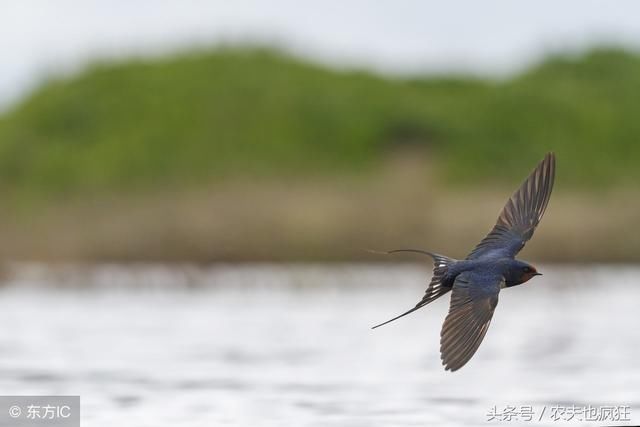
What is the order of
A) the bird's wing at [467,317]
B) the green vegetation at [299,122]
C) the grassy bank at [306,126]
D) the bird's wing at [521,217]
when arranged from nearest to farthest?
the bird's wing at [467,317] → the bird's wing at [521,217] → the grassy bank at [306,126] → the green vegetation at [299,122]

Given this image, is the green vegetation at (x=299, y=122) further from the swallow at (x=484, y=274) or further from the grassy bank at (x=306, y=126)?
the swallow at (x=484, y=274)

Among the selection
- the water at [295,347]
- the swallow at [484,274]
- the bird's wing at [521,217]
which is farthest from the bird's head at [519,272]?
the water at [295,347]

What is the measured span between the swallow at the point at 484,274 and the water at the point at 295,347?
0.57m

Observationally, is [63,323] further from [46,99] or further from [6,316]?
[46,99]

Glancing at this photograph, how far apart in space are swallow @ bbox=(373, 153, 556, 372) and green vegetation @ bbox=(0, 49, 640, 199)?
29.3 meters

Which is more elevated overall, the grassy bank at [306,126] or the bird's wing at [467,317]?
the grassy bank at [306,126]

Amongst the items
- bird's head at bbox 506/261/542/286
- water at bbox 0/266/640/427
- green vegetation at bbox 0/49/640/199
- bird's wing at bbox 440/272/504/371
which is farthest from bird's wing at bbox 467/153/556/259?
green vegetation at bbox 0/49/640/199

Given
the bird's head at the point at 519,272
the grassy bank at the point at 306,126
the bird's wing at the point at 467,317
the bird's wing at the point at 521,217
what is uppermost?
the grassy bank at the point at 306,126

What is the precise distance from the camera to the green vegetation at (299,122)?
41625 millimetres

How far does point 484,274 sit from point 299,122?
35104 millimetres

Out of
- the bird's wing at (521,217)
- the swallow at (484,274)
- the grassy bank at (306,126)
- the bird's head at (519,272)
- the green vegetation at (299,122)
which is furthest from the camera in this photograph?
the green vegetation at (299,122)

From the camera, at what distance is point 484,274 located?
8914 millimetres

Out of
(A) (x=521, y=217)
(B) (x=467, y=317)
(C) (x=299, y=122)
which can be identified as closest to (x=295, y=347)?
(A) (x=521, y=217)

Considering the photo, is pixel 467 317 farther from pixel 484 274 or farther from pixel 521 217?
pixel 521 217
